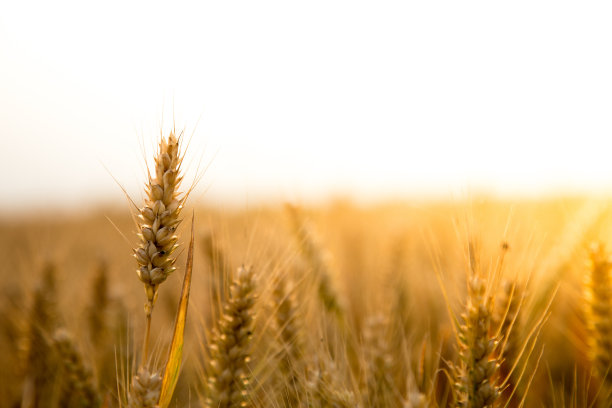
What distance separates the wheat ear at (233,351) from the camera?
4.27 feet

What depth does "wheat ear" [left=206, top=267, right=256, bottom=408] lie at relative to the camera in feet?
4.27

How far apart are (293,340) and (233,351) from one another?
39 cm

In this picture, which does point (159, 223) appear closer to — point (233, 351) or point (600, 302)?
point (233, 351)

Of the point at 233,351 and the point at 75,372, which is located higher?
the point at 233,351

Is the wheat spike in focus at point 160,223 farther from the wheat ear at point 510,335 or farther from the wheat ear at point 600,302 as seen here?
the wheat ear at point 600,302

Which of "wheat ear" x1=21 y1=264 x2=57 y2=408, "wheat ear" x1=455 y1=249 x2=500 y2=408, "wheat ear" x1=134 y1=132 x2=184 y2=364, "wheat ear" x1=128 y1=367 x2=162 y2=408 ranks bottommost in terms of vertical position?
"wheat ear" x1=21 y1=264 x2=57 y2=408

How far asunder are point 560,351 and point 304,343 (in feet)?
5.96

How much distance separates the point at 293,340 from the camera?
1.66 meters

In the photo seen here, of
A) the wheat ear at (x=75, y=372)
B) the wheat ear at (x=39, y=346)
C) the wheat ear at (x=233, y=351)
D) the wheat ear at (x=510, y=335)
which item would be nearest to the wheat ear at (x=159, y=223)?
the wheat ear at (x=233, y=351)

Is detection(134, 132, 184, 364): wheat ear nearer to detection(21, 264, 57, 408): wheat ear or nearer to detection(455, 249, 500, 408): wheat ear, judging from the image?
detection(455, 249, 500, 408): wheat ear

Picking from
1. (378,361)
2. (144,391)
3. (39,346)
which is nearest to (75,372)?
(39,346)

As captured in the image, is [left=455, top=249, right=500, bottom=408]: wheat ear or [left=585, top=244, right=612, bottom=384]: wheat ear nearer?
[left=455, top=249, right=500, bottom=408]: wheat ear

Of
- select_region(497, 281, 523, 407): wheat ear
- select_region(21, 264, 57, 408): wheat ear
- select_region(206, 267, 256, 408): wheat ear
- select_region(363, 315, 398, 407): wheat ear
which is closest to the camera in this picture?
select_region(206, 267, 256, 408): wheat ear

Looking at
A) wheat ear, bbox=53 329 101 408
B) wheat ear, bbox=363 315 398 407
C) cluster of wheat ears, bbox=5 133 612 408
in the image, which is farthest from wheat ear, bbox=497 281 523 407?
wheat ear, bbox=53 329 101 408
